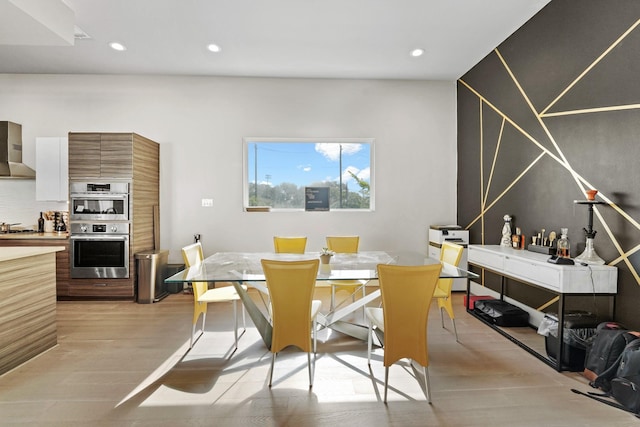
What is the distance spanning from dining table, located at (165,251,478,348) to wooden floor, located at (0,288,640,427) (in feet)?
0.78

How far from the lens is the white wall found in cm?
515

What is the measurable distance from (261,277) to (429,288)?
1187 mm

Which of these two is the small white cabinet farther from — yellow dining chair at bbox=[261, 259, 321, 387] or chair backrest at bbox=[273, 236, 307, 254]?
yellow dining chair at bbox=[261, 259, 321, 387]

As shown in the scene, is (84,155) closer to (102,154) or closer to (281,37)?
(102,154)

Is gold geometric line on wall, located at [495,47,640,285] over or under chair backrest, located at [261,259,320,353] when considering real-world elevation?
over

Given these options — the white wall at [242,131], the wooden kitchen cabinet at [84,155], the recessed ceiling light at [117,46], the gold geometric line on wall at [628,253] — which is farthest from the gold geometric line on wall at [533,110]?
the wooden kitchen cabinet at [84,155]

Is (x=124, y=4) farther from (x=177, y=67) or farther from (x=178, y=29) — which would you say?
(x=177, y=67)

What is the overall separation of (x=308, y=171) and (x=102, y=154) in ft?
9.42

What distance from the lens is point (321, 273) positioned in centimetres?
263

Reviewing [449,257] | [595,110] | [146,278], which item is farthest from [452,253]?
[146,278]

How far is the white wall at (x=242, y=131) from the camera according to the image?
5.15 metres

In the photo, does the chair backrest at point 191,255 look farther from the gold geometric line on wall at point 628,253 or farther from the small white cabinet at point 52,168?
the gold geometric line on wall at point 628,253

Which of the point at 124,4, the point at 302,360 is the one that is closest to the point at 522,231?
the point at 302,360

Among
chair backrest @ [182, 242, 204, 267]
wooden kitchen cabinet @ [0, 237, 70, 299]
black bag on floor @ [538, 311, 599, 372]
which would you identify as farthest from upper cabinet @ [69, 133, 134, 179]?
black bag on floor @ [538, 311, 599, 372]
